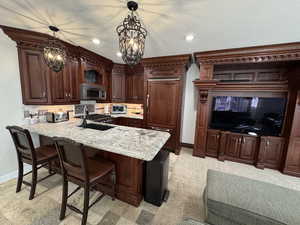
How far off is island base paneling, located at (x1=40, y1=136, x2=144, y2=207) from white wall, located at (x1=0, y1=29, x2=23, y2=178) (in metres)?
1.80

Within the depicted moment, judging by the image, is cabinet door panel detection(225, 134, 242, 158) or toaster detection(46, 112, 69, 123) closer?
toaster detection(46, 112, 69, 123)

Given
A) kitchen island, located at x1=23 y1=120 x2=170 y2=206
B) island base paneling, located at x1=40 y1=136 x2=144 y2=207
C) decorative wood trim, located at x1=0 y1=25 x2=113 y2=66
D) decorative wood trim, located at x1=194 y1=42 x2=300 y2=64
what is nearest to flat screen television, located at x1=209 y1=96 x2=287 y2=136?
decorative wood trim, located at x1=194 y1=42 x2=300 y2=64

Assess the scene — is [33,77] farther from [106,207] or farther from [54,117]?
[106,207]

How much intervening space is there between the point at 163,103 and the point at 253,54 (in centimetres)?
217

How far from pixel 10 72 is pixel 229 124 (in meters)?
4.70

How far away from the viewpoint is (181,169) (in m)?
2.80

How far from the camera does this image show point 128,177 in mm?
1787

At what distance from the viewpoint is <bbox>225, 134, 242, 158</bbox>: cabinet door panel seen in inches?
121

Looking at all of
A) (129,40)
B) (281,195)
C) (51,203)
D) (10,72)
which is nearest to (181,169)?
(281,195)

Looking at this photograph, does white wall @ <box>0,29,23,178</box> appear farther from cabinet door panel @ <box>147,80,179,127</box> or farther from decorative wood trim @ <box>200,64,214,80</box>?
decorative wood trim @ <box>200,64,214,80</box>

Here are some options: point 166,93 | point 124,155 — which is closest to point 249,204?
point 124,155

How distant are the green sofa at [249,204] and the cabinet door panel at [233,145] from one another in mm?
1791

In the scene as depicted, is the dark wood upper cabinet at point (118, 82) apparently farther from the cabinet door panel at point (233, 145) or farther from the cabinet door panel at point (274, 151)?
the cabinet door panel at point (274, 151)

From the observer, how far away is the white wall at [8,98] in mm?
2135
